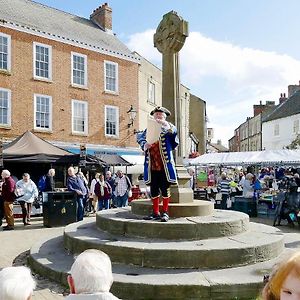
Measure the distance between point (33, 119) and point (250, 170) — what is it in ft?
46.2

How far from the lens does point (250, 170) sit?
2602 cm

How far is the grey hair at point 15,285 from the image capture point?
2100mm

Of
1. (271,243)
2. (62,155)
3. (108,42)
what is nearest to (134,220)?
(271,243)

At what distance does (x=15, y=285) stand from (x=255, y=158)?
656 inches

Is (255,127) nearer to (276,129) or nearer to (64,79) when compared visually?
(276,129)

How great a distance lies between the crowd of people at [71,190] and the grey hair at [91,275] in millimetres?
9045

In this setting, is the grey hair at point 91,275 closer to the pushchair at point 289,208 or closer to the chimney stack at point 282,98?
the pushchair at point 289,208

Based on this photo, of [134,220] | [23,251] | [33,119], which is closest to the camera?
[134,220]

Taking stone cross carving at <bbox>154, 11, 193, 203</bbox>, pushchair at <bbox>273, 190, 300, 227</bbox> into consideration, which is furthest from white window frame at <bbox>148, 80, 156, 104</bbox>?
stone cross carving at <bbox>154, 11, 193, 203</bbox>

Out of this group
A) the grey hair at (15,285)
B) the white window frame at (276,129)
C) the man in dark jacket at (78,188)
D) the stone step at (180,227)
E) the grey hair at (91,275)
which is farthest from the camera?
the white window frame at (276,129)

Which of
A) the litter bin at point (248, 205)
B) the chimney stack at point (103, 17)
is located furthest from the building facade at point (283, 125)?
the litter bin at point (248, 205)

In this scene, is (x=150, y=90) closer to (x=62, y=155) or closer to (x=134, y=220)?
(x=62, y=155)

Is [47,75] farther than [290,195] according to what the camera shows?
Yes

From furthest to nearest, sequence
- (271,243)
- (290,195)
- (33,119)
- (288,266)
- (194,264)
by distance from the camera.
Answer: (33,119) < (290,195) < (271,243) < (194,264) < (288,266)
